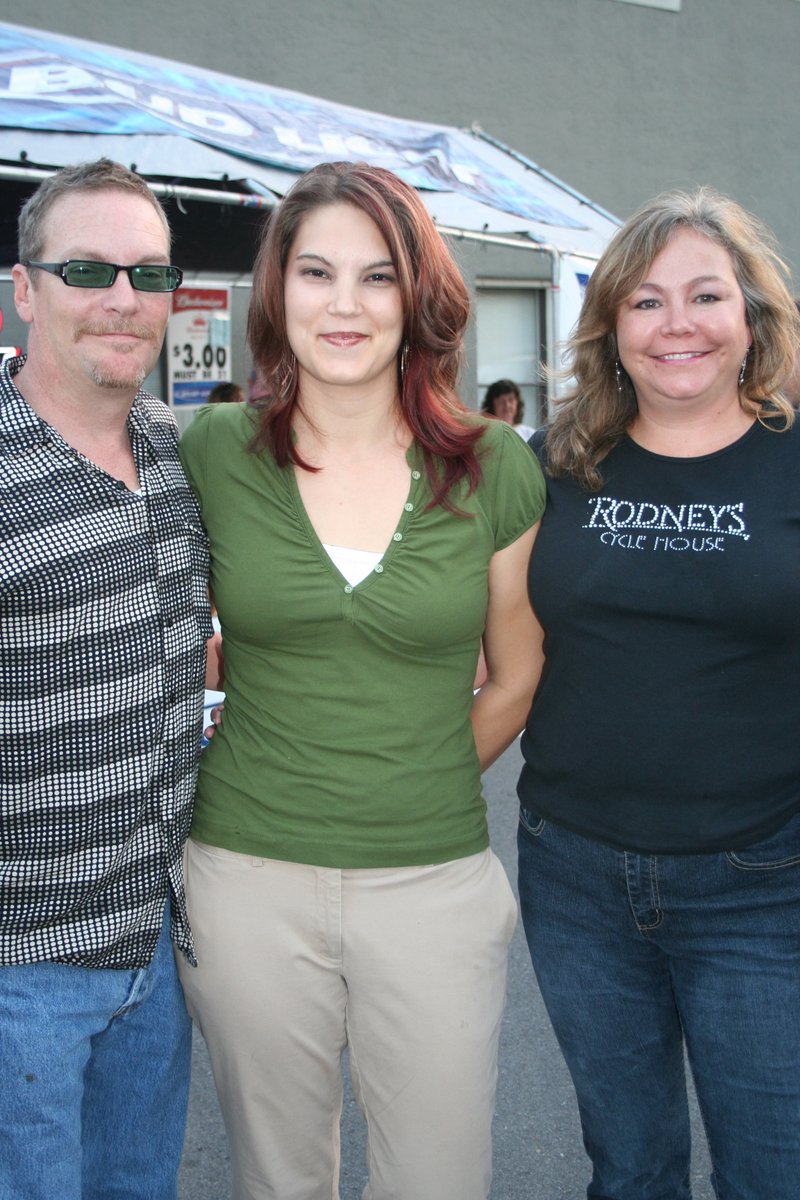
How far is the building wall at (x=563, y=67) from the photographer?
984 cm

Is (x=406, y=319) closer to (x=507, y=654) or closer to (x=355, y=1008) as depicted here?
(x=507, y=654)

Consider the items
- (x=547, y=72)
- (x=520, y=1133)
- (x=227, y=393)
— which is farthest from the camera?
(x=547, y=72)

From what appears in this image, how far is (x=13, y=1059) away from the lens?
160cm

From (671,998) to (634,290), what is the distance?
131 cm

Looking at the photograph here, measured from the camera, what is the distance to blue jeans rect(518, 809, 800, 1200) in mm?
1814

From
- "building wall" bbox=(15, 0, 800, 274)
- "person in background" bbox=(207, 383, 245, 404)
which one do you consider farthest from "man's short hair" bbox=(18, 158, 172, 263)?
"building wall" bbox=(15, 0, 800, 274)

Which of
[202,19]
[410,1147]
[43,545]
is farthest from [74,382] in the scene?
[202,19]

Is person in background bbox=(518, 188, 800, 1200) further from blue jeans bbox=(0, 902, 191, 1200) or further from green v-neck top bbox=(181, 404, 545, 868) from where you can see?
blue jeans bbox=(0, 902, 191, 1200)

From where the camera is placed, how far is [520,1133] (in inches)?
111

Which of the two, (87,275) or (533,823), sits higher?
(87,275)

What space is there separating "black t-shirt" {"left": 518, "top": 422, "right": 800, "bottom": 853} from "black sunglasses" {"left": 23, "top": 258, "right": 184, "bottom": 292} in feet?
2.81

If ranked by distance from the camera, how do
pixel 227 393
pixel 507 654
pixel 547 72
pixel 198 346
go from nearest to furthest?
1. pixel 507 654
2. pixel 227 393
3. pixel 198 346
4. pixel 547 72

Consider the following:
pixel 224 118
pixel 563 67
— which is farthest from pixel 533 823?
pixel 563 67

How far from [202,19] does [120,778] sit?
9.79 m
